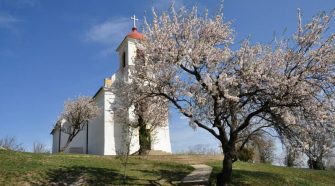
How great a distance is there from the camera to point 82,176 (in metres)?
20.4

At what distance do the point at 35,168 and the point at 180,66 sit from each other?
31.4 feet

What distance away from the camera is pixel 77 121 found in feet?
135

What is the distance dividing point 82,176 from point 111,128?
1816cm

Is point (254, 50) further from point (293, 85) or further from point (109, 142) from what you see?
point (109, 142)

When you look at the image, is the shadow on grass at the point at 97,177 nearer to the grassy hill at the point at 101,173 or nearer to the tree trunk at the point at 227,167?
the grassy hill at the point at 101,173

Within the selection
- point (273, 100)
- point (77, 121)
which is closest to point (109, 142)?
point (77, 121)

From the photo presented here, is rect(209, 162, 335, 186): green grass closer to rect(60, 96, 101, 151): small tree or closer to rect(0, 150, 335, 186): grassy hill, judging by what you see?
rect(0, 150, 335, 186): grassy hill

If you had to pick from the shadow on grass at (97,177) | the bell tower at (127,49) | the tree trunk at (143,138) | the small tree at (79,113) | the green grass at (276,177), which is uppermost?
the bell tower at (127,49)

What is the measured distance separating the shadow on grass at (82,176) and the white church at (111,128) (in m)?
12.9

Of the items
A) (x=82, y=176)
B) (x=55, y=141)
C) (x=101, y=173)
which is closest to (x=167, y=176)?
(x=101, y=173)

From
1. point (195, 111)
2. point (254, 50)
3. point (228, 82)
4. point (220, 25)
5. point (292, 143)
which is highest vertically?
point (220, 25)

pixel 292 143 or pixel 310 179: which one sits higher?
pixel 292 143

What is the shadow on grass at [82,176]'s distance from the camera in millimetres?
19438

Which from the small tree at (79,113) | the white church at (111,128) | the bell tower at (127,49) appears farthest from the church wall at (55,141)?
the bell tower at (127,49)
